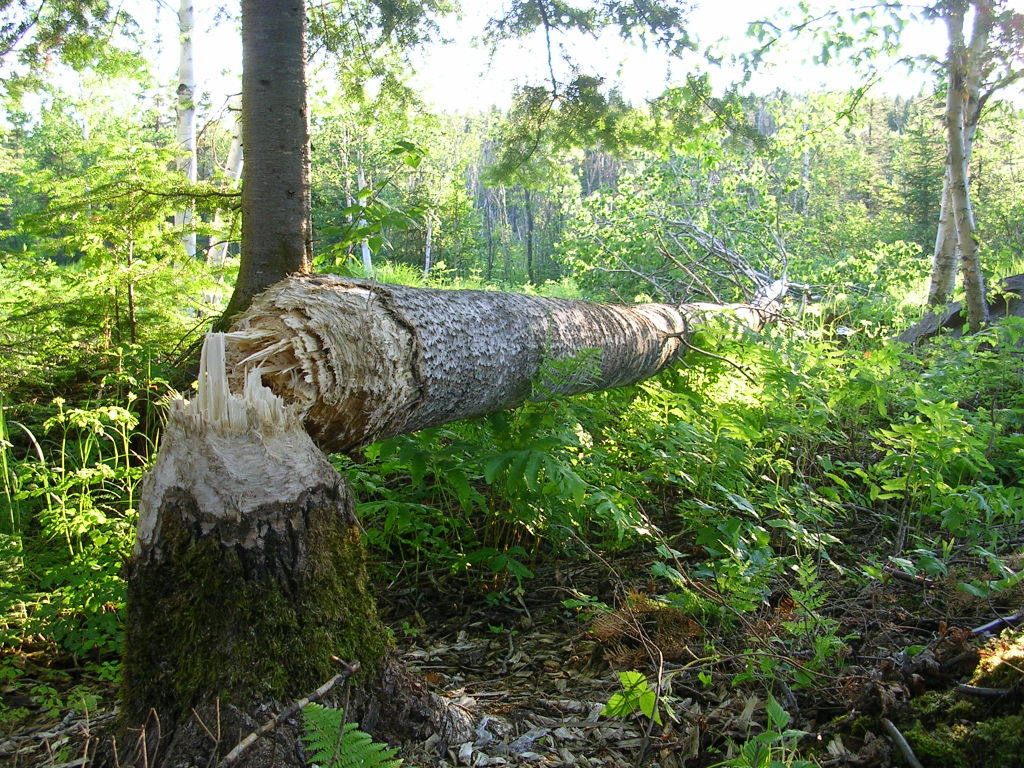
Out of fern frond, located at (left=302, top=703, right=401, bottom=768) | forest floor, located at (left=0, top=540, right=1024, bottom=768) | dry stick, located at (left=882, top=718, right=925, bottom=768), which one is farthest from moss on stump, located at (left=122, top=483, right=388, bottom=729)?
dry stick, located at (left=882, top=718, right=925, bottom=768)

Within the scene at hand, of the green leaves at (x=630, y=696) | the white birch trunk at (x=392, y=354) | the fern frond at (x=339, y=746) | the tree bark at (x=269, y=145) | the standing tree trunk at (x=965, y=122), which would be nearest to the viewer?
the fern frond at (x=339, y=746)

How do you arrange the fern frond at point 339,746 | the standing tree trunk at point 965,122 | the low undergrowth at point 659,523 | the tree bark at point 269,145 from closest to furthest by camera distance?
the fern frond at point 339,746, the low undergrowth at point 659,523, the tree bark at point 269,145, the standing tree trunk at point 965,122

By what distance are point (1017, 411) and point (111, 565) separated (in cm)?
431

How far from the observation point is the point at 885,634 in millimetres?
1963

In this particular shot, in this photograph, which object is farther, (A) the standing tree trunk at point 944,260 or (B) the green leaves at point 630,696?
(A) the standing tree trunk at point 944,260

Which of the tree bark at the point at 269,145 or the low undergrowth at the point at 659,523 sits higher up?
the tree bark at the point at 269,145

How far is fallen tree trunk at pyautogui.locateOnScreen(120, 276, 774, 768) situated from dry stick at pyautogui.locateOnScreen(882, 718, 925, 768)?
1041 millimetres

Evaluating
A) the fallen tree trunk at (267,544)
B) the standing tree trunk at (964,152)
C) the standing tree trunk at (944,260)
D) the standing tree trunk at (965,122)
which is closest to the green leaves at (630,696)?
the fallen tree trunk at (267,544)

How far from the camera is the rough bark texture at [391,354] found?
1.85 m

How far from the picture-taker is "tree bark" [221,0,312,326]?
3287 millimetres

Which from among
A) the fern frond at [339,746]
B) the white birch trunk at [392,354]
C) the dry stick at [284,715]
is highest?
the white birch trunk at [392,354]

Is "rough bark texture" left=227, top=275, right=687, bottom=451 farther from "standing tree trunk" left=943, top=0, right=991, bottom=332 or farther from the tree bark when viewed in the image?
"standing tree trunk" left=943, top=0, right=991, bottom=332

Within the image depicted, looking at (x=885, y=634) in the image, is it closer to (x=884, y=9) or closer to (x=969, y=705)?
(x=969, y=705)

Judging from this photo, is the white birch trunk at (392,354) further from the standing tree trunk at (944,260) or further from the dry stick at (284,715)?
the standing tree trunk at (944,260)
